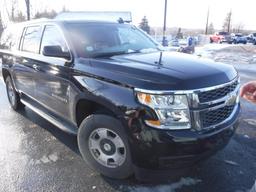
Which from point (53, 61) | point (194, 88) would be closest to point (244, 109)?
point (194, 88)

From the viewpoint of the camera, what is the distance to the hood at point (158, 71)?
2.67 meters

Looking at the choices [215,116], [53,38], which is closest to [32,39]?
[53,38]

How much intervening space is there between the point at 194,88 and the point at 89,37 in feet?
6.09

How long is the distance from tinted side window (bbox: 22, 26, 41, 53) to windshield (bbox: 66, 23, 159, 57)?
84 centimetres

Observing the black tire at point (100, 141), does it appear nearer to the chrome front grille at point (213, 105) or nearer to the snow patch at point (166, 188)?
the snow patch at point (166, 188)

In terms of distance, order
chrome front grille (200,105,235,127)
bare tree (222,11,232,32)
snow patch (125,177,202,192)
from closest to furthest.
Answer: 1. chrome front grille (200,105,235,127)
2. snow patch (125,177,202,192)
3. bare tree (222,11,232,32)

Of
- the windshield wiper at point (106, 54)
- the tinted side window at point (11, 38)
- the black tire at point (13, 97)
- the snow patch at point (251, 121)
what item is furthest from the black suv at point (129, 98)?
the snow patch at point (251, 121)

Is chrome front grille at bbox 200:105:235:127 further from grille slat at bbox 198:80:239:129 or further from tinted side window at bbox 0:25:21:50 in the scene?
tinted side window at bbox 0:25:21:50

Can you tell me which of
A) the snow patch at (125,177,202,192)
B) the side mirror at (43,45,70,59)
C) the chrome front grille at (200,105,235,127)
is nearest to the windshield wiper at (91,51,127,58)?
the side mirror at (43,45,70,59)

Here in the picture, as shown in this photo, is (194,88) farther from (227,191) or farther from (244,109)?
(244,109)

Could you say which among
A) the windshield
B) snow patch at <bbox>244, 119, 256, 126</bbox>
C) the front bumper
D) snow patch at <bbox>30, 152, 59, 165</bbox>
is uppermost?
the windshield

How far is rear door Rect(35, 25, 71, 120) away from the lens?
3.66 metres

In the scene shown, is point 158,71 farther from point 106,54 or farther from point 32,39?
point 32,39

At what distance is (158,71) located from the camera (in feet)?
9.22
